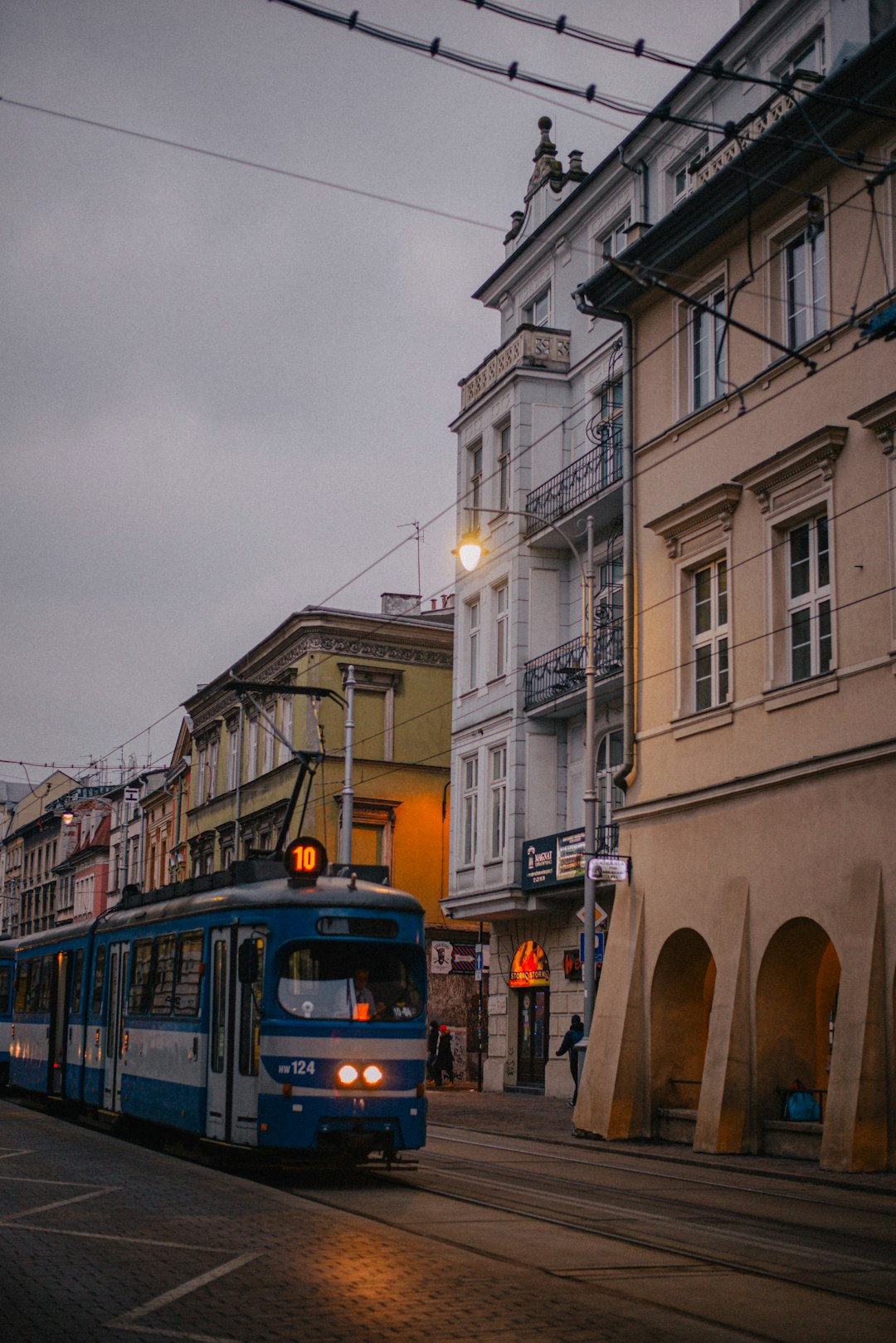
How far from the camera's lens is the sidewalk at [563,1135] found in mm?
16797

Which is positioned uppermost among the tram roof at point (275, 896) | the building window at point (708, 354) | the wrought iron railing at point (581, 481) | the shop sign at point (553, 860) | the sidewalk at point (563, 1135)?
the wrought iron railing at point (581, 481)

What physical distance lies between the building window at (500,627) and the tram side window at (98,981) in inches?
570

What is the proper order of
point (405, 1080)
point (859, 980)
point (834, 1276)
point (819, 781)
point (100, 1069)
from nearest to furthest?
point (834, 1276) < point (405, 1080) < point (859, 980) < point (819, 781) < point (100, 1069)

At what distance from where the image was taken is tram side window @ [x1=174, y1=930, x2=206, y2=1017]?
17.0 m

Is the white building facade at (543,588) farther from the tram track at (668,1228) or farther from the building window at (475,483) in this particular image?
the tram track at (668,1228)

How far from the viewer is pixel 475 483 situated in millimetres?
36938

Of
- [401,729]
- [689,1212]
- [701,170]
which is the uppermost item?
[701,170]

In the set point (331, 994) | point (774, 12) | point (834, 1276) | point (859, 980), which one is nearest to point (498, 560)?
point (774, 12)

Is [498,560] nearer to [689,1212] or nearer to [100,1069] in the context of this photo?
[100,1069]

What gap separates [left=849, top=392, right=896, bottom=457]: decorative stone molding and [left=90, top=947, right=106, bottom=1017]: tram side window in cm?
1210

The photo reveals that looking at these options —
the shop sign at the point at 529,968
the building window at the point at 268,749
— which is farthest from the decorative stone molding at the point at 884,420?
the building window at the point at 268,749

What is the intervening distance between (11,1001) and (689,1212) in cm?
1937

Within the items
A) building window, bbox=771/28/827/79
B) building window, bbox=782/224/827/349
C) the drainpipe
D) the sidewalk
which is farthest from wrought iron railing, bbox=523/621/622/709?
building window, bbox=771/28/827/79

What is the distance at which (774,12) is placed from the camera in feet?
84.9
